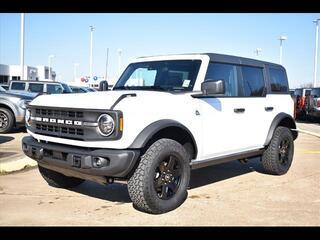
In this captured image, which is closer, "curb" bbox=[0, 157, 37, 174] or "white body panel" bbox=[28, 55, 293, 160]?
"white body panel" bbox=[28, 55, 293, 160]

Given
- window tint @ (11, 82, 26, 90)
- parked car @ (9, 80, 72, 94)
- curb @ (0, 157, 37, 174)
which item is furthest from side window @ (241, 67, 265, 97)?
window tint @ (11, 82, 26, 90)

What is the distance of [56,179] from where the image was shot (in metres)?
5.75

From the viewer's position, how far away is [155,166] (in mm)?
4555

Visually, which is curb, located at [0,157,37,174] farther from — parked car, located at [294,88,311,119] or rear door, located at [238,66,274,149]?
parked car, located at [294,88,311,119]

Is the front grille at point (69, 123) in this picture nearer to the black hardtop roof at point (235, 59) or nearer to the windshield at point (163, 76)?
the windshield at point (163, 76)

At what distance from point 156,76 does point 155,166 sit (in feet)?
5.37

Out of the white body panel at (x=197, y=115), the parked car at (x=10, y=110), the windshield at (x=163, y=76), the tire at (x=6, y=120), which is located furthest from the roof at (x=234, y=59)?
the tire at (x=6, y=120)

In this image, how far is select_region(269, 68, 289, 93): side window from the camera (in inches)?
282

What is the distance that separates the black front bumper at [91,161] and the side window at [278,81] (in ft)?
12.0

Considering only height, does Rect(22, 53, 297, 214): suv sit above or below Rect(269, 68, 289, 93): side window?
below

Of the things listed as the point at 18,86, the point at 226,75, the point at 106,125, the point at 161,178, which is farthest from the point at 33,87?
the point at 106,125

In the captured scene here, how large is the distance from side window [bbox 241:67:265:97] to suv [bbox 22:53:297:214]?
2 centimetres

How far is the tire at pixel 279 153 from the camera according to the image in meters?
6.88
